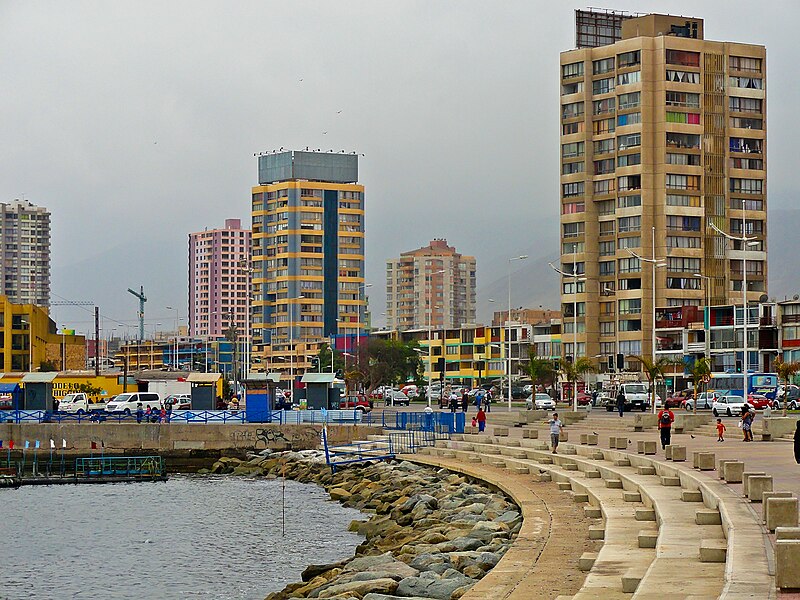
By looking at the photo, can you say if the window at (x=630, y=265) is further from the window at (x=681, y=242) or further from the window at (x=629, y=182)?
the window at (x=629, y=182)

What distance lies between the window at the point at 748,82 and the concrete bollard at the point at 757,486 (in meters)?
91.5

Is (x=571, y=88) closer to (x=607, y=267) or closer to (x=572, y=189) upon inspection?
(x=572, y=189)

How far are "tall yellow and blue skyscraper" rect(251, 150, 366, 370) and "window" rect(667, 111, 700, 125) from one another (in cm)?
7740

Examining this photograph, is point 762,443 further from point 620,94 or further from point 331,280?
point 331,280

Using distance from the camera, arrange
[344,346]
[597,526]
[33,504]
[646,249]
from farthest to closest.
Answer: [344,346], [646,249], [33,504], [597,526]

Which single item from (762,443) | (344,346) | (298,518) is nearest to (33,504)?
(298,518)

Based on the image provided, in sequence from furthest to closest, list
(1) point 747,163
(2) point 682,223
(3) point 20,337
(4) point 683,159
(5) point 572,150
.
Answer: (3) point 20,337, (5) point 572,150, (1) point 747,163, (4) point 683,159, (2) point 682,223

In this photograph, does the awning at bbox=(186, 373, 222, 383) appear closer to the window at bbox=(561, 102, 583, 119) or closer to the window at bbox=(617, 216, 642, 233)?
the window at bbox=(617, 216, 642, 233)

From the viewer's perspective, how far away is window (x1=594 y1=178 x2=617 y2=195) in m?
106

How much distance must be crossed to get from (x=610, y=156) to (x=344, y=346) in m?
55.1

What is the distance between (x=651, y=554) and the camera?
17.0 meters

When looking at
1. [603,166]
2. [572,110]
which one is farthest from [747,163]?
[572,110]

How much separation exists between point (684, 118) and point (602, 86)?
751cm

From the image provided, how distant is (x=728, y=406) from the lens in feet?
215
